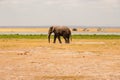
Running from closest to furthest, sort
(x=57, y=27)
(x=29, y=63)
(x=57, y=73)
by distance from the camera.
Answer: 1. (x=57, y=73)
2. (x=29, y=63)
3. (x=57, y=27)

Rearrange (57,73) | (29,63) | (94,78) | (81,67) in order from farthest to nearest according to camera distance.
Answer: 1. (29,63)
2. (81,67)
3. (57,73)
4. (94,78)

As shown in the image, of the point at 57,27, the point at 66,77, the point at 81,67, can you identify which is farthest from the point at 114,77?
the point at 57,27

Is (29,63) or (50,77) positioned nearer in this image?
(50,77)

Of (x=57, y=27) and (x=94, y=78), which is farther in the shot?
(x=57, y=27)

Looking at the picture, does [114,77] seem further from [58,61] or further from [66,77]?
[58,61]

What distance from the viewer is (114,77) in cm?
1458

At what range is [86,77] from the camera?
48.0ft

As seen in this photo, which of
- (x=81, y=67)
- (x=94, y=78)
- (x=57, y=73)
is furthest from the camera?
(x=81, y=67)

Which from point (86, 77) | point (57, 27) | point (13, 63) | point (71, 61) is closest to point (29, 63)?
point (13, 63)

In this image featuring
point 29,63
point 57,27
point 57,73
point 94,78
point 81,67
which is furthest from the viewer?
point 57,27

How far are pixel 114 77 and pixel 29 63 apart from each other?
218 inches

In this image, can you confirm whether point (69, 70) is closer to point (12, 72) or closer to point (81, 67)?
point (81, 67)

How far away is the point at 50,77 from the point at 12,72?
6.69ft

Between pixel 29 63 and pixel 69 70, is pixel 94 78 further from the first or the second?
pixel 29 63
